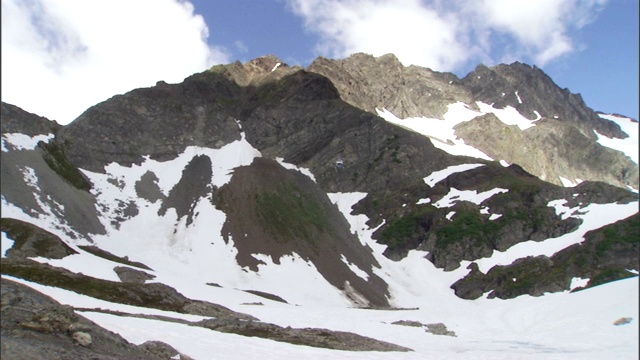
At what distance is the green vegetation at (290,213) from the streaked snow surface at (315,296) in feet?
30.6

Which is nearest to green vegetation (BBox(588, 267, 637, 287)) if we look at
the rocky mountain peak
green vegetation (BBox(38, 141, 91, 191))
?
green vegetation (BBox(38, 141, 91, 191))

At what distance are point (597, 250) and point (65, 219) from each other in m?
93.9

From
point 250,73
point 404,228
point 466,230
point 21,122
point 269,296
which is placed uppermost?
point 250,73

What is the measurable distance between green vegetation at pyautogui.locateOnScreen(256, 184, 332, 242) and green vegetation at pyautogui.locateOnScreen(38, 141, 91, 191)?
36.8 meters

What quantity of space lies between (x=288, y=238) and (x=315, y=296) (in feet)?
71.7

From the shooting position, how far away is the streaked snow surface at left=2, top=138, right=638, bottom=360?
30094 millimetres

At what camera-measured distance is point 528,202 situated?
11975cm

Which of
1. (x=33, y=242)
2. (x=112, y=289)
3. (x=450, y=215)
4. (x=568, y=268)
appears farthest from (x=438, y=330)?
(x=450, y=215)

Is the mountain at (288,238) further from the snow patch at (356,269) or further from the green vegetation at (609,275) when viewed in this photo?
the snow patch at (356,269)

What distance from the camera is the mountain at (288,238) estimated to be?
37.9 meters

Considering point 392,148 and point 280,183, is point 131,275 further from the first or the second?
point 392,148

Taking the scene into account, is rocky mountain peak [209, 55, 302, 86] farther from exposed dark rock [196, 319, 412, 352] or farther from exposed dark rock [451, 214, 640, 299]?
exposed dark rock [196, 319, 412, 352]

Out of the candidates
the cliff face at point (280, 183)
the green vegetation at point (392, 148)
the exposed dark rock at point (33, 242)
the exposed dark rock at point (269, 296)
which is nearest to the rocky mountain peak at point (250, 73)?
the cliff face at point (280, 183)

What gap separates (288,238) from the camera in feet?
346
